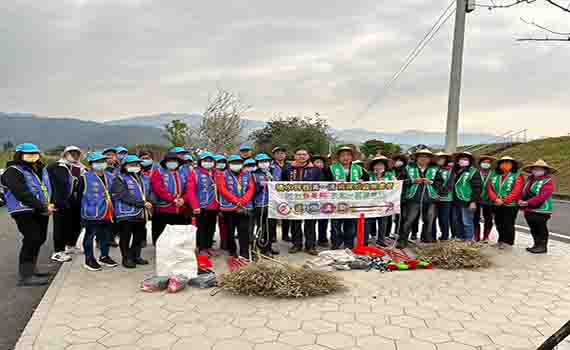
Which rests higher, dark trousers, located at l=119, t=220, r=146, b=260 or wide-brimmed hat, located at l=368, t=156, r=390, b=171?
wide-brimmed hat, located at l=368, t=156, r=390, b=171

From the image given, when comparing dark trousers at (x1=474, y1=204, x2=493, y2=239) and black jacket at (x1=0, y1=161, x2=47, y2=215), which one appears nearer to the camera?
black jacket at (x1=0, y1=161, x2=47, y2=215)

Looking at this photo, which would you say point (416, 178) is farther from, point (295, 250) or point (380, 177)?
point (295, 250)

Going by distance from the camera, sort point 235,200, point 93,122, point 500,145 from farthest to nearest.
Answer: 1. point 93,122
2. point 500,145
3. point 235,200

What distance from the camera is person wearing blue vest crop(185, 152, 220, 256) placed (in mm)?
5746

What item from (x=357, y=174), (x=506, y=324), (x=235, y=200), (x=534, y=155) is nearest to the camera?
(x=506, y=324)

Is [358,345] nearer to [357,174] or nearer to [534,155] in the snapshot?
[357,174]

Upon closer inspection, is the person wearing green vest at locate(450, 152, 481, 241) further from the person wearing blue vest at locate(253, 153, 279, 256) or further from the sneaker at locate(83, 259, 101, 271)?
the sneaker at locate(83, 259, 101, 271)

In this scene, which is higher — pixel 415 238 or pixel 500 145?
pixel 500 145

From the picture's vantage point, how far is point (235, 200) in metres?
5.67

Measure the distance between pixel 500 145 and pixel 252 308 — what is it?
32667mm

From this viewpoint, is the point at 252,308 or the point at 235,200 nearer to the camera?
the point at 252,308

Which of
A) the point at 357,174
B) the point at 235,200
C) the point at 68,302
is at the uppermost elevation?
the point at 357,174

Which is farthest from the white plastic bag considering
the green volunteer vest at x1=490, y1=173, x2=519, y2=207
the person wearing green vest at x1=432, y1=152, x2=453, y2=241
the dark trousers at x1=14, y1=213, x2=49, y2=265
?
the green volunteer vest at x1=490, y1=173, x2=519, y2=207

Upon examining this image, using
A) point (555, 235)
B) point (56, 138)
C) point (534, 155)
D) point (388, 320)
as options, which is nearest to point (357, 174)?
point (388, 320)
